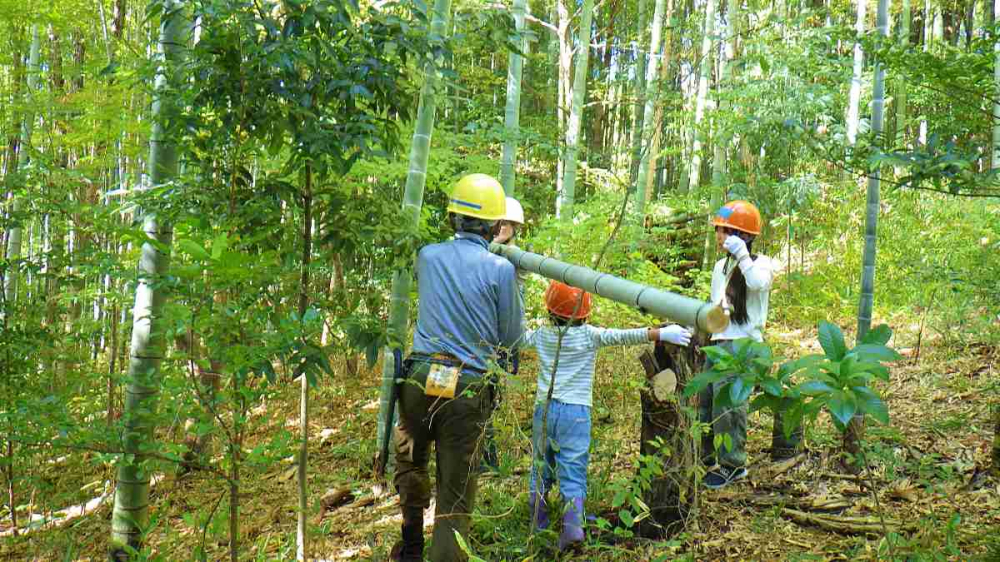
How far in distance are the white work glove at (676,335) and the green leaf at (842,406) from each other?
1.50 m

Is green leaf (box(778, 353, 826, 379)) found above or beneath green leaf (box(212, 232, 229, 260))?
beneath

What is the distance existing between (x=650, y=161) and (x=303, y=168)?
24.0ft

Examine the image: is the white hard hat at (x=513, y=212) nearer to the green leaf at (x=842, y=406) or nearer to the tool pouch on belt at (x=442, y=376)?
the tool pouch on belt at (x=442, y=376)

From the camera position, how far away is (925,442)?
156 inches

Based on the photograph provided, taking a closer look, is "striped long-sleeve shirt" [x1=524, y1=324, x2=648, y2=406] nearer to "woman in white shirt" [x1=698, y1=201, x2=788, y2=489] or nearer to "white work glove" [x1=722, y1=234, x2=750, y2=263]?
"woman in white shirt" [x1=698, y1=201, x2=788, y2=489]

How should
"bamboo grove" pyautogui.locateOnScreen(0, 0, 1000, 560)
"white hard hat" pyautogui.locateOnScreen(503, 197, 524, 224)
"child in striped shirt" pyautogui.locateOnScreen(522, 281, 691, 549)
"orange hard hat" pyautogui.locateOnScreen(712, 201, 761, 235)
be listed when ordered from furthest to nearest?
"white hard hat" pyautogui.locateOnScreen(503, 197, 524, 224) → "orange hard hat" pyautogui.locateOnScreen(712, 201, 761, 235) → "child in striped shirt" pyautogui.locateOnScreen(522, 281, 691, 549) → "bamboo grove" pyautogui.locateOnScreen(0, 0, 1000, 560)

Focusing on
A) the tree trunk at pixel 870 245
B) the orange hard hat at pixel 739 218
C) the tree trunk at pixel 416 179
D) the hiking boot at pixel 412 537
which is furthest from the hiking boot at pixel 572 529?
the orange hard hat at pixel 739 218

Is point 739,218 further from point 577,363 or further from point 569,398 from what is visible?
point 569,398

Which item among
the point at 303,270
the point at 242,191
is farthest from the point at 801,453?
the point at 242,191

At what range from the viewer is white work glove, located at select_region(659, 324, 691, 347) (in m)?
2.96

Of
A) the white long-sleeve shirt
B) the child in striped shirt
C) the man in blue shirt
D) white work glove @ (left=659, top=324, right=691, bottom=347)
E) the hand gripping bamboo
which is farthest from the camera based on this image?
the white long-sleeve shirt

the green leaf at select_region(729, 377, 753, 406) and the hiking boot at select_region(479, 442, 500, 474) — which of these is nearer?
the green leaf at select_region(729, 377, 753, 406)

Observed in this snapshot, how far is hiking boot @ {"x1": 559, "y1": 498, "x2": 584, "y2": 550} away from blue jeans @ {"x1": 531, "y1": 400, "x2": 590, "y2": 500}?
0.09 m

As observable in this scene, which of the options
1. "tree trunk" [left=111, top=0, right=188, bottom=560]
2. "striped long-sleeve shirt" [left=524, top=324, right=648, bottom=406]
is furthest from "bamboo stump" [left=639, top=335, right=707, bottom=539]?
"tree trunk" [left=111, top=0, right=188, bottom=560]
